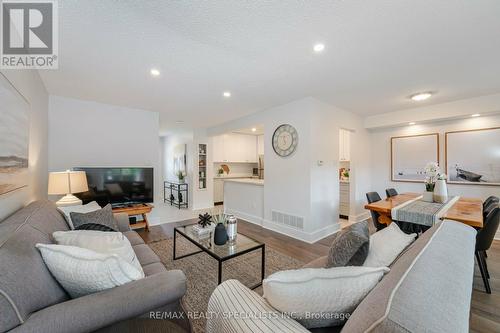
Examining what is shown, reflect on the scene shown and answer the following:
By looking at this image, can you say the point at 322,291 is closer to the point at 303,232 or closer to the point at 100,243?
the point at 100,243

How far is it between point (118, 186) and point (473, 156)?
615cm

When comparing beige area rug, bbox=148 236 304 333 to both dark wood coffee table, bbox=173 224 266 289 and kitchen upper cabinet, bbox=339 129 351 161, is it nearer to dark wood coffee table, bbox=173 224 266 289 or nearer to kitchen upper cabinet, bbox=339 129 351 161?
dark wood coffee table, bbox=173 224 266 289

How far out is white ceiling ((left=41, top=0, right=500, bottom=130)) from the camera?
1479mm

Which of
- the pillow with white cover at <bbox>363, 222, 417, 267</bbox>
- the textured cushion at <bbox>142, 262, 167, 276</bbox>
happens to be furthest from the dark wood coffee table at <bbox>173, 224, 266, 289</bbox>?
the pillow with white cover at <bbox>363, 222, 417, 267</bbox>

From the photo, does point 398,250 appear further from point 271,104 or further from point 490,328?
point 271,104

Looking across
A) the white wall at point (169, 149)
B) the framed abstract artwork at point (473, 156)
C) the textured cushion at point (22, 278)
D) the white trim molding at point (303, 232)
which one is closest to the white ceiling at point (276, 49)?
the framed abstract artwork at point (473, 156)

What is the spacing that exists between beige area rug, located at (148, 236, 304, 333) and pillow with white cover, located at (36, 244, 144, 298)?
0.96m

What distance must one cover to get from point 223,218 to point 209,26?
182cm

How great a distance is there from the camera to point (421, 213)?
218cm

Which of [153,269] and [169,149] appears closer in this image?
[153,269]

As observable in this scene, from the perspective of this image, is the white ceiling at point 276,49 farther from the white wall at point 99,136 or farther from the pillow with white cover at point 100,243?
the pillow with white cover at point 100,243

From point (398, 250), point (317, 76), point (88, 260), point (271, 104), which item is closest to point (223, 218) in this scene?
point (88, 260)

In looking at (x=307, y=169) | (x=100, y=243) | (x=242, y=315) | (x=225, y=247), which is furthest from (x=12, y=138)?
(x=307, y=169)

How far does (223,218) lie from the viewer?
2.31 meters
